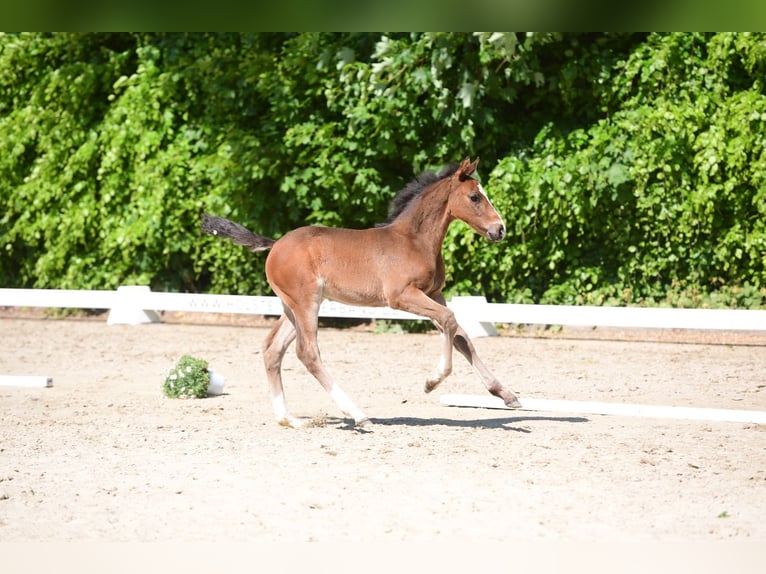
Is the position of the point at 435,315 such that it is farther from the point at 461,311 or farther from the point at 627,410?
the point at 461,311

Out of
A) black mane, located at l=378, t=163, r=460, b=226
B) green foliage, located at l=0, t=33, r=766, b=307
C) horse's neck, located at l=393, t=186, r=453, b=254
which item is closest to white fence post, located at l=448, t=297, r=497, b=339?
green foliage, located at l=0, t=33, r=766, b=307

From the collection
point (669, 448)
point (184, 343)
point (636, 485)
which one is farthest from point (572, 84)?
point (636, 485)

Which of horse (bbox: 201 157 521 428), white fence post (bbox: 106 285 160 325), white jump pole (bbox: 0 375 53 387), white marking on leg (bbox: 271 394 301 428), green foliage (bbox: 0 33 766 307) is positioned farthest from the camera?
white fence post (bbox: 106 285 160 325)

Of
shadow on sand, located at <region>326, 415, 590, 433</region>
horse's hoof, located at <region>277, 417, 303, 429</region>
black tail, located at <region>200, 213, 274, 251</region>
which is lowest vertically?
horse's hoof, located at <region>277, 417, 303, 429</region>

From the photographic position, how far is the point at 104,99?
16719 mm

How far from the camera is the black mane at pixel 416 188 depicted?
7.56m

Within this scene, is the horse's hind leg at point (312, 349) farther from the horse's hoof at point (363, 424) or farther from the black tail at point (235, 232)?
the black tail at point (235, 232)

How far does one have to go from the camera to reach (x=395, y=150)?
45.6 ft

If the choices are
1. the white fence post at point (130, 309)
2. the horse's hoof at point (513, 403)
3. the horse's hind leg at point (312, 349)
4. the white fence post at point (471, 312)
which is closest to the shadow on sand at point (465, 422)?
the horse's hoof at point (513, 403)

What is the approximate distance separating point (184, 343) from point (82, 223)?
429 centimetres

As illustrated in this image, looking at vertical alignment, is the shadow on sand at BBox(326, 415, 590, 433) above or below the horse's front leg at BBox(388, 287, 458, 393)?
below

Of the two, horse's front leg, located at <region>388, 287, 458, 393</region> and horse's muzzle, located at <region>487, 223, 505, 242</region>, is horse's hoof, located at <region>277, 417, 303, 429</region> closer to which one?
horse's front leg, located at <region>388, 287, 458, 393</region>

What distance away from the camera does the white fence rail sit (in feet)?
35.7

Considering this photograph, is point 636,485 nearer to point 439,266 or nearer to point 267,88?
point 439,266
